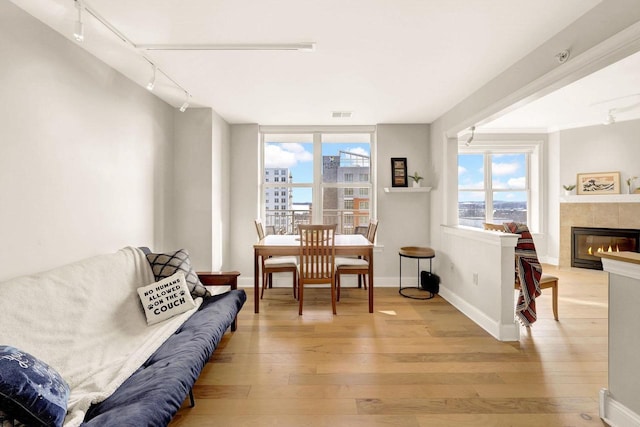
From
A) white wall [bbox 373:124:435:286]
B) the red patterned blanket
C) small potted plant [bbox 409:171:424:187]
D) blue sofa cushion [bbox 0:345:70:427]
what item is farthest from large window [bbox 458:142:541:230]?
blue sofa cushion [bbox 0:345:70:427]

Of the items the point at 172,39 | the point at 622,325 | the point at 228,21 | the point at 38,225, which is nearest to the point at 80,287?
the point at 38,225

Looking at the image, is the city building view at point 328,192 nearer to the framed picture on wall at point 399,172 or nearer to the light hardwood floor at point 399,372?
the framed picture on wall at point 399,172

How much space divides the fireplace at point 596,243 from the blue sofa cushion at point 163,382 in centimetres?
573

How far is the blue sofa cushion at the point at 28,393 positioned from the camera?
1.05 metres

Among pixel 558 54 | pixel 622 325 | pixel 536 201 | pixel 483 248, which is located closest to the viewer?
pixel 622 325

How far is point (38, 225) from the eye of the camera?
189cm

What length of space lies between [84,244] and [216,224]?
65.1 inches

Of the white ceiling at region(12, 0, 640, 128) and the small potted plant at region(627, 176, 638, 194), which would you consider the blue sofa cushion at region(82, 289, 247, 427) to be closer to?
the white ceiling at region(12, 0, 640, 128)

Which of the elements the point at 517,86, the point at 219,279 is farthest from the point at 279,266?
the point at 517,86

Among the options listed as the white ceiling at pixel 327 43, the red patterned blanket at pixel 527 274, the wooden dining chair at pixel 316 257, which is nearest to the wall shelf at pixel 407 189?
the white ceiling at pixel 327 43

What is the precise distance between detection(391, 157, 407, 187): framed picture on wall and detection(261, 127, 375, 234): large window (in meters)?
0.38

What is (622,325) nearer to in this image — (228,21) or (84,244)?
(228,21)

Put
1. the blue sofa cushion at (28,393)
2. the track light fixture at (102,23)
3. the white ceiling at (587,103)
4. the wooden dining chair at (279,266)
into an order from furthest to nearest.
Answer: the wooden dining chair at (279,266)
the white ceiling at (587,103)
the track light fixture at (102,23)
the blue sofa cushion at (28,393)

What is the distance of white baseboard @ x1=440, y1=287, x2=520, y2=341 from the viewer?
2658mm
